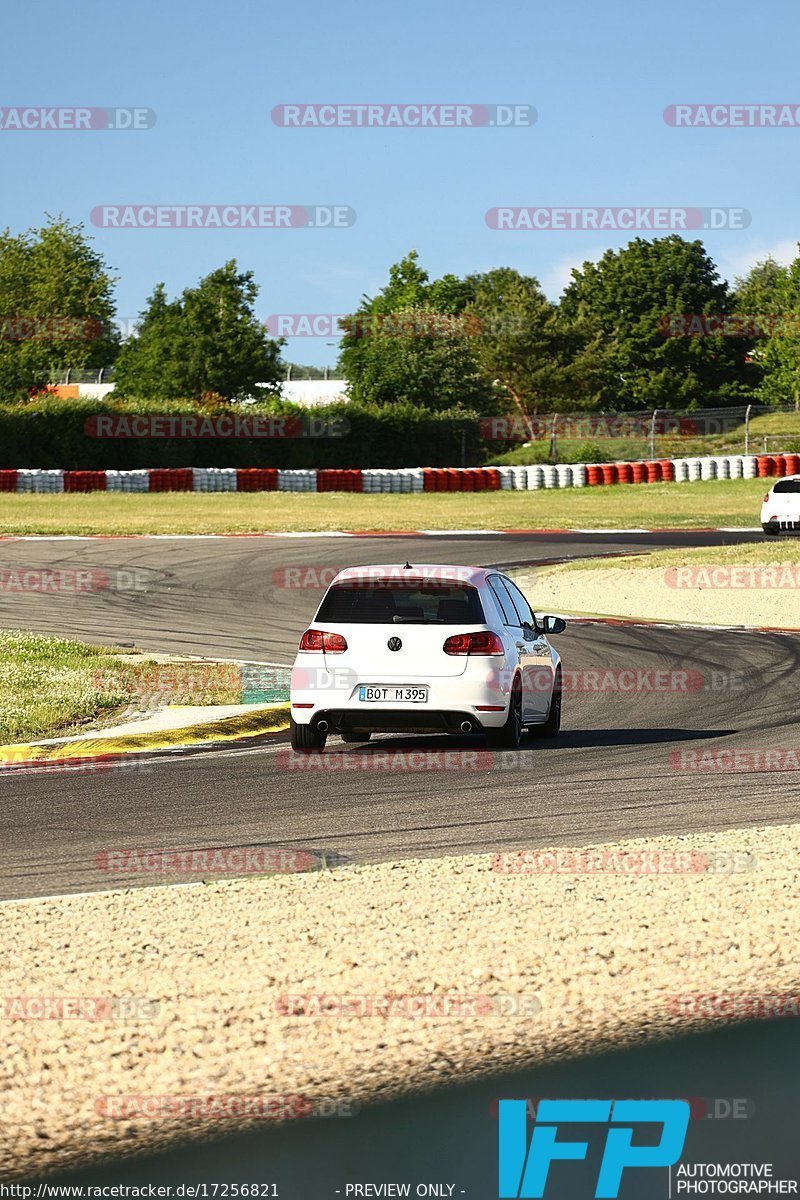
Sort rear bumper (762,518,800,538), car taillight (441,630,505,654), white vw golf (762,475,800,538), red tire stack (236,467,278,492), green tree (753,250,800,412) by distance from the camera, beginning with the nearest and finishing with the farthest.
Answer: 1. car taillight (441,630,505,654)
2. white vw golf (762,475,800,538)
3. rear bumper (762,518,800,538)
4. red tire stack (236,467,278,492)
5. green tree (753,250,800,412)

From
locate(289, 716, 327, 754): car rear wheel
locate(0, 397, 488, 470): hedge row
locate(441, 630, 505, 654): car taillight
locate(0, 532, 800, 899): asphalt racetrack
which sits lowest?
locate(0, 532, 800, 899): asphalt racetrack

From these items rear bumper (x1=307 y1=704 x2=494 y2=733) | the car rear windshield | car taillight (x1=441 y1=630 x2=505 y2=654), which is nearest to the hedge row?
the car rear windshield

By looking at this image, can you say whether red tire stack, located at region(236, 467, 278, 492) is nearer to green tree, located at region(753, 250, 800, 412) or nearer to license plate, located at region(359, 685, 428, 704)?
green tree, located at region(753, 250, 800, 412)

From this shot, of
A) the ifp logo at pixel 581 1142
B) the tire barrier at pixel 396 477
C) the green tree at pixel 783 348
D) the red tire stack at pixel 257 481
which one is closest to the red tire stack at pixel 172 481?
the tire barrier at pixel 396 477

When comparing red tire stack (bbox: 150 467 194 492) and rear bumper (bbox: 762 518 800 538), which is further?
red tire stack (bbox: 150 467 194 492)

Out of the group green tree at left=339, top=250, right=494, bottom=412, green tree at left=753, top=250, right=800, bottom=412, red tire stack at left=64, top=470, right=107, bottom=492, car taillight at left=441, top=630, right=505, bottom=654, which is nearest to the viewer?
car taillight at left=441, top=630, right=505, bottom=654

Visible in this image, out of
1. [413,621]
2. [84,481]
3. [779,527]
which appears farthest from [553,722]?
[84,481]

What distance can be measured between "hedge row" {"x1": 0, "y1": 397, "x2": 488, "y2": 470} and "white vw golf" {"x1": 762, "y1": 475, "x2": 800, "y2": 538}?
95.3 feet

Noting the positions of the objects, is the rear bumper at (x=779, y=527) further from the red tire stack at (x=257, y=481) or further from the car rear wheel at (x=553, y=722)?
the car rear wheel at (x=553, y=722)

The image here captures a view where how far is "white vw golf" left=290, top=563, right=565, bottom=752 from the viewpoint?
41.5ft

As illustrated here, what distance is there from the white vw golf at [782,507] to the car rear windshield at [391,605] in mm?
25894

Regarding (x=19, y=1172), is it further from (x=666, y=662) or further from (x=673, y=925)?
(x=666, y=662)

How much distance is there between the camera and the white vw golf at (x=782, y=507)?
124 feet

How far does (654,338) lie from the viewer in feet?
344
